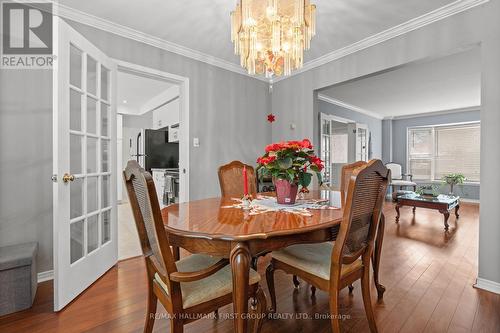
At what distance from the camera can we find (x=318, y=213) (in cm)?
141

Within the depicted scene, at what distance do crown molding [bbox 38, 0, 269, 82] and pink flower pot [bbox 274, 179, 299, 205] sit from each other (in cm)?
230

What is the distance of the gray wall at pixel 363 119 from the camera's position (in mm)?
5211

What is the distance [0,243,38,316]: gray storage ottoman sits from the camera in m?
1.67

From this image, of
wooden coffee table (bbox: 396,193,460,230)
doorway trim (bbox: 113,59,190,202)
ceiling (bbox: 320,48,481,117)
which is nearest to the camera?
doorway trim (bbox: 113,59,190,202)

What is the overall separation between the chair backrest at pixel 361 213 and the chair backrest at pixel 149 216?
79 cm

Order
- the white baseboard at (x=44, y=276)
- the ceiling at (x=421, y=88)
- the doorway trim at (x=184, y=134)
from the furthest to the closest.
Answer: the ceiling at (x=421, y=88) < the doorway trim at (x=184, y=134) < the white baseboard at (x=44, y=276)

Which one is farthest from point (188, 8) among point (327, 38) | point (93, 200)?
point (93, 200)

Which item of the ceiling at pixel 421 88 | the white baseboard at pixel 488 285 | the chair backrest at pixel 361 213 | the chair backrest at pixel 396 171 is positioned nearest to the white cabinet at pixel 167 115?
the ceiling at pixel 421 88

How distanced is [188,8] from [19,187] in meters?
2.13

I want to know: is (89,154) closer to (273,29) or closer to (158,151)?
(273,29)

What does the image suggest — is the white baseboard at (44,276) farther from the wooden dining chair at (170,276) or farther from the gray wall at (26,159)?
the wooden dining chair at (170,276)

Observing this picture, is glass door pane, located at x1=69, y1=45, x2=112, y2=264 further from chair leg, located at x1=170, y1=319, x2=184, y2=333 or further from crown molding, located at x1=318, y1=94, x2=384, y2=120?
crown molding, located at x1=318, y1=94, x2=384, y2=120

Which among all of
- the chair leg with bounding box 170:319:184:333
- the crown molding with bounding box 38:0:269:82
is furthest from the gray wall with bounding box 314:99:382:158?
the chair leg with bounding box 170:319:184:333

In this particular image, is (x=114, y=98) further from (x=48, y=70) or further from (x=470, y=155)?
(x=470, y=155)
